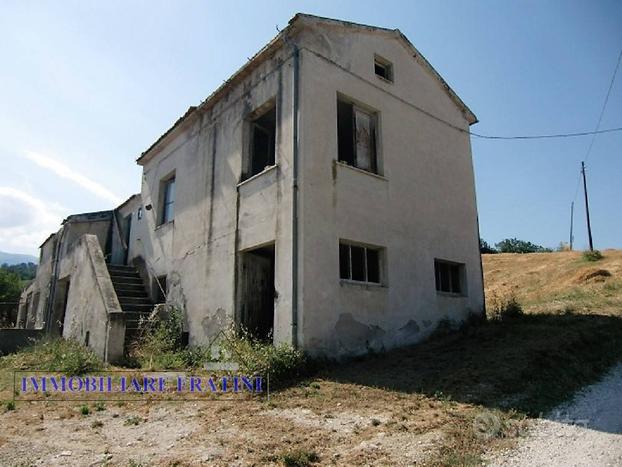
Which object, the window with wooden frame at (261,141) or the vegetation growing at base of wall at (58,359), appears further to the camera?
the window with wooden frame at (261,141)

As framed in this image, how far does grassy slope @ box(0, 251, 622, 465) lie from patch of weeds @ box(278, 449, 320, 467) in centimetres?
2

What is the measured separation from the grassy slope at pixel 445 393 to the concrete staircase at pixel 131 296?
357 centimetres

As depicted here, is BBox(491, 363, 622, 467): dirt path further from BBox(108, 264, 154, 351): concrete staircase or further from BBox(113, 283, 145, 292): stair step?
BBox(113, 283, 145, 292): stair step

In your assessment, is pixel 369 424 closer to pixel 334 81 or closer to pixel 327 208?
pixel 327 208

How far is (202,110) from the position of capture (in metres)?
12.6

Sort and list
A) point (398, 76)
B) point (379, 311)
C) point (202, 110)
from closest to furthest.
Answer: point (379, 311) → point (398, 76) → point (202, 110)

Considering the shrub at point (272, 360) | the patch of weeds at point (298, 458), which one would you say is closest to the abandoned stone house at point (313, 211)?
the shrub at point (272, 360)

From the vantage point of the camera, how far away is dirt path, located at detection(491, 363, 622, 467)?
13.1 feet

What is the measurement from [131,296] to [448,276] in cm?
939

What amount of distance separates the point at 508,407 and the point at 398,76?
29.5 ft

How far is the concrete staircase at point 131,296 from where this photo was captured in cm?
1118

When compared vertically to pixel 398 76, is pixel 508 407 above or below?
below

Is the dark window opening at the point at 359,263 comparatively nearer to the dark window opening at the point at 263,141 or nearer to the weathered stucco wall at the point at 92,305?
the dark window opening at the point at 263,141

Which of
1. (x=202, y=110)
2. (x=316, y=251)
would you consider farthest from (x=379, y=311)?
(x=202, y=110)
